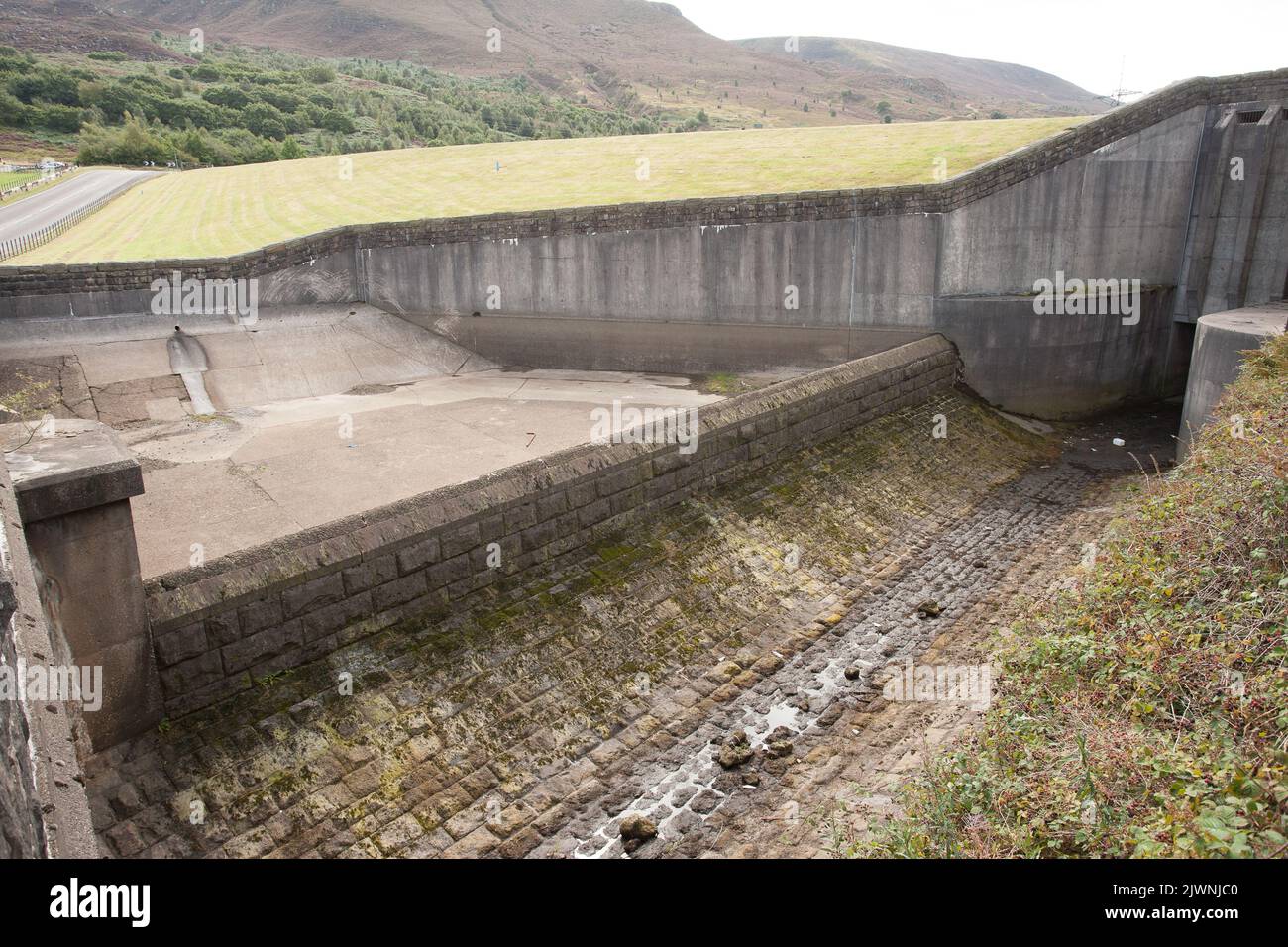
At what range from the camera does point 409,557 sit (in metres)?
7.73

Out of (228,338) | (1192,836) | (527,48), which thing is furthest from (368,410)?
(527,48)

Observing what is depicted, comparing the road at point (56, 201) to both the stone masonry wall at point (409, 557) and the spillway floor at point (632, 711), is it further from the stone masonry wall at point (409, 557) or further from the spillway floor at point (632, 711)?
the spillway floor at point (632, 711)

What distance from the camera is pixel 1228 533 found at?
7105mm

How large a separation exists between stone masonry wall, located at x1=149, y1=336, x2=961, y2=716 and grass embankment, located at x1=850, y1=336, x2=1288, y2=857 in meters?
4.46

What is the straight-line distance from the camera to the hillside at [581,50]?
118 meters

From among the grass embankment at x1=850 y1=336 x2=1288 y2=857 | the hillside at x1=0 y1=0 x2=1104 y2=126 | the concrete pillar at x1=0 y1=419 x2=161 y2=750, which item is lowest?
the grass embankment at x1=850 y1=336 x2=1288 y2=857

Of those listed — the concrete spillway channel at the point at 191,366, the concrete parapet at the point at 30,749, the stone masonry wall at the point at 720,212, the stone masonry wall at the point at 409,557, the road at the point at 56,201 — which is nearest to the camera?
the concrete parapet at the point at 30,749

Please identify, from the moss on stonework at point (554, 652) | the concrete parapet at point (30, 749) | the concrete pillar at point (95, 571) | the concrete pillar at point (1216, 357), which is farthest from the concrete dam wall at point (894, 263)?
the concrete parapet at point (30, 749)

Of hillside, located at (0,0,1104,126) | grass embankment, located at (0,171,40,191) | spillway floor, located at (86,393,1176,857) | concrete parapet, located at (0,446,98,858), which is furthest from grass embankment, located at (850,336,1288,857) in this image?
hillside, located at (0,0,1104,126)

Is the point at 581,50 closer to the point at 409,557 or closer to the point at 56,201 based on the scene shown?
the point at 56,201

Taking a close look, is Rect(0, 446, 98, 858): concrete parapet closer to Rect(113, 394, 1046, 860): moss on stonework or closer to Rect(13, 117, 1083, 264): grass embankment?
Rect(113, 394, 1046, 860): moss on stonework

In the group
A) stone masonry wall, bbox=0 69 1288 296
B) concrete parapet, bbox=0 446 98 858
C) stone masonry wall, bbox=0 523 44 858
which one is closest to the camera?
stone masonry wall, bbox=0 523 44 858

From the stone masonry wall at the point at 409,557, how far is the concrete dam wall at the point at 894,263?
212 inches

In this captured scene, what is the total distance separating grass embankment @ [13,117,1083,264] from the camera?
20922 millimetres
